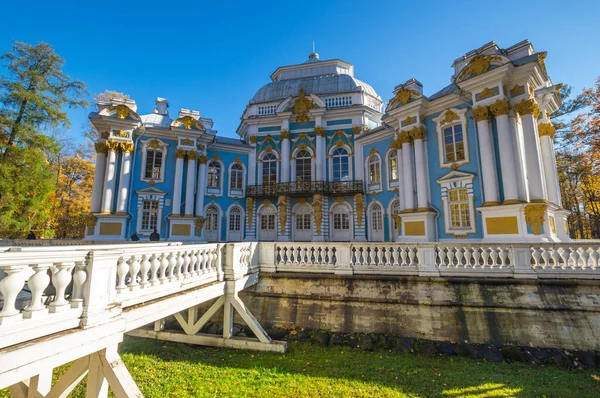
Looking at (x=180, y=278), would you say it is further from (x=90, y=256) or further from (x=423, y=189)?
(x=423, y=189)

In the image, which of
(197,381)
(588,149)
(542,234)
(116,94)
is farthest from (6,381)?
(116,94)

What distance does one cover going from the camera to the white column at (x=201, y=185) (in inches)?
725

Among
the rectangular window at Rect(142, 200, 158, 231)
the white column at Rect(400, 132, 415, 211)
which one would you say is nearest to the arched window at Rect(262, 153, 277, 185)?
the rectangular window at Rect(142, 200, 158, 231)

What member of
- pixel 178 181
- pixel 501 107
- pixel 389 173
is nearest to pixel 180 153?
pixel 178 181

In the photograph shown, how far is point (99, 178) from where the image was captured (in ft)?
54.5

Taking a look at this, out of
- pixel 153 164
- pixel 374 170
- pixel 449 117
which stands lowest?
pixel 374 170

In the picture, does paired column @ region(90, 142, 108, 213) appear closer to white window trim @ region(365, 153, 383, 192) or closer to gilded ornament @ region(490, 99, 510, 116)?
white window trim @ region(365, 153, 383, 192)

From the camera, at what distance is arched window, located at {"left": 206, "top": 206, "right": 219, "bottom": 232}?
19234 millimetres

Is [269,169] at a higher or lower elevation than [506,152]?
higher

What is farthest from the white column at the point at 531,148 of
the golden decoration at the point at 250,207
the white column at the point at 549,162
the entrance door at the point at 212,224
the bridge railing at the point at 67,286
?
the entrance door at the point at 212,224

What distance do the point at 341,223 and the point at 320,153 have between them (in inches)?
190

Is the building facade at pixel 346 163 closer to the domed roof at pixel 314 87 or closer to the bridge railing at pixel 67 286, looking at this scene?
the domed roof at pixel 314 87

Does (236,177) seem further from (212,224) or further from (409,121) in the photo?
(409,121)

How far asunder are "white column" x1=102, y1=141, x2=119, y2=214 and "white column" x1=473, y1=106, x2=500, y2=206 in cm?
1895
